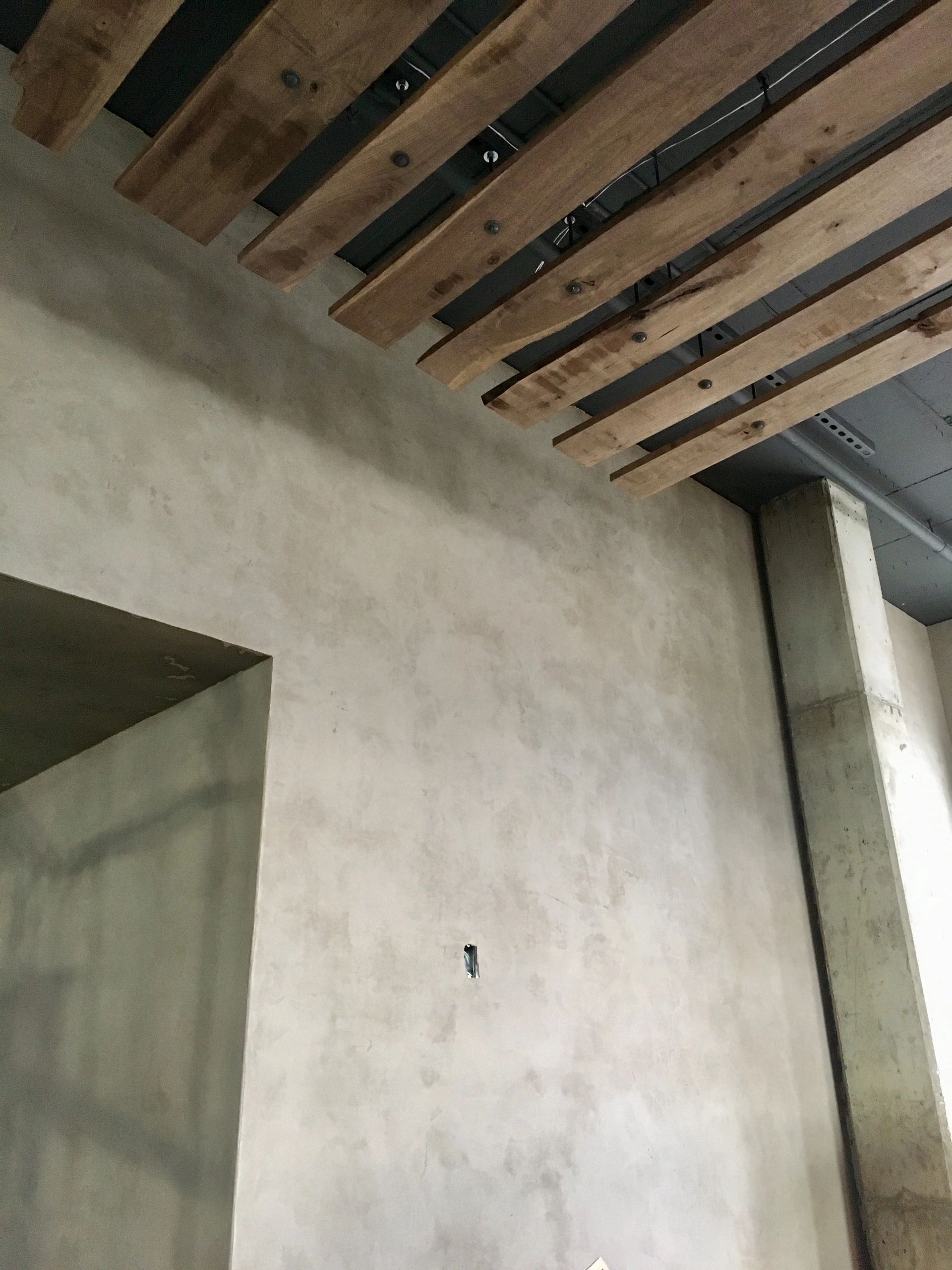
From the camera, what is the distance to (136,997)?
7.57 feet

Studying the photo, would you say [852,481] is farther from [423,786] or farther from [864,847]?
[423,786]

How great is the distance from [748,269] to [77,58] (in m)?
1.43

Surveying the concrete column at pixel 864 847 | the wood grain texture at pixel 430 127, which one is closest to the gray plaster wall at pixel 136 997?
the wood grain texture at pixel 430 127

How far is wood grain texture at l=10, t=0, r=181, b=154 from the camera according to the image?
169 centimetres

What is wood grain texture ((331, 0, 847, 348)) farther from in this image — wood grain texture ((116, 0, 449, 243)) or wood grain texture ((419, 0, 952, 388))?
wood grain texture ((116, 0, 449, 243))

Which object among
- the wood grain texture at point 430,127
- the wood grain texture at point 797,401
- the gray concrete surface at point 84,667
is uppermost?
the wood grain texture at point 797,401

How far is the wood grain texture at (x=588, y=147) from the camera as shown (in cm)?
175

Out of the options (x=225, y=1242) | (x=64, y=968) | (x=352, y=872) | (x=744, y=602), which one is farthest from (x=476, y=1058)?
(x=744, y=602)

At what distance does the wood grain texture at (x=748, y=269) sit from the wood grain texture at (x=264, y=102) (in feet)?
2.73

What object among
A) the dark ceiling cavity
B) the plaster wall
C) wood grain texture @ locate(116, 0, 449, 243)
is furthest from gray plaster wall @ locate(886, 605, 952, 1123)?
wood grain texture @ locate(116, 0, 449, 243)

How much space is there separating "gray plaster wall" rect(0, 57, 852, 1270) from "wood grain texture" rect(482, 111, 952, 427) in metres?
0.46

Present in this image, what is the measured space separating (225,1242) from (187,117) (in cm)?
207

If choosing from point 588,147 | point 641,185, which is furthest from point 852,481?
point 588,147

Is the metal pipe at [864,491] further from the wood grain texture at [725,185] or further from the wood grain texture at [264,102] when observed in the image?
the wood grain texture at [264,102]
